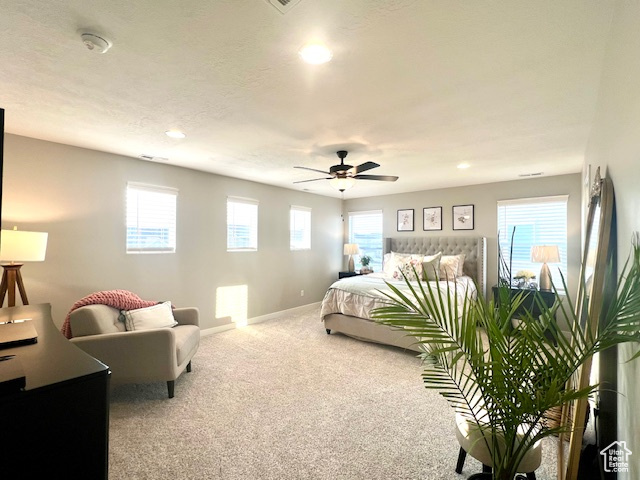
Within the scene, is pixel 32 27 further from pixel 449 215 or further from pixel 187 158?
pixel 449 215

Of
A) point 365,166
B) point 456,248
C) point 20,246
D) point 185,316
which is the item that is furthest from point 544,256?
point 20,246

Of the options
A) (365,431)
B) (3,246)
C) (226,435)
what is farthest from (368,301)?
(3,246)

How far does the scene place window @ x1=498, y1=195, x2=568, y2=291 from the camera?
4461 millimetres

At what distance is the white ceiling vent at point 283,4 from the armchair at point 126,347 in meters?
2.58

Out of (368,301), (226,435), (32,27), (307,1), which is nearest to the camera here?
(307,1)

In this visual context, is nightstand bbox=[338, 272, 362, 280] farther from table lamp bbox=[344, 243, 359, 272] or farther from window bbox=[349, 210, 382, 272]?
window bbox=[349, 210, 382, 272]

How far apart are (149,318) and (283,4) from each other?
295cm

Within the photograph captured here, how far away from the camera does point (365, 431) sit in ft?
7.38

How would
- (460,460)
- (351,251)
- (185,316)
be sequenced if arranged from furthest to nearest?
(351,251)
(185,316)
(460,460)

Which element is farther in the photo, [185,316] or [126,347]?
[185,316]

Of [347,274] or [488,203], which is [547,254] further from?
[347,274]

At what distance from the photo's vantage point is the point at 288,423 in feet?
7.68

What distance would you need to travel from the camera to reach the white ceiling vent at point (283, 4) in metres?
1.27

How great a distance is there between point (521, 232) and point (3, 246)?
651cm
